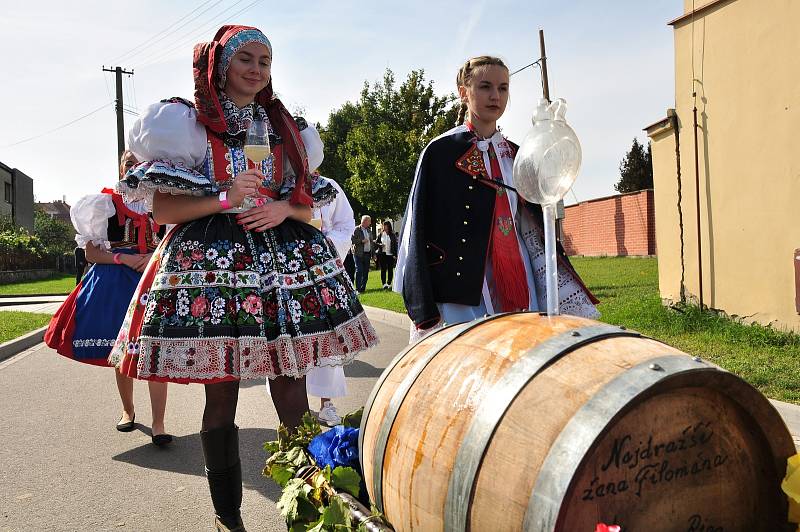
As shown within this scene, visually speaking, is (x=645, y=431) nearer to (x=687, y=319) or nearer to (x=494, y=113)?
(x=494, y=113)

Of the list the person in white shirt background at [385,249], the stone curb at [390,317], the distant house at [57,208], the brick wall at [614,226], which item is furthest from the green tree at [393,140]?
the distant house at [57,208]

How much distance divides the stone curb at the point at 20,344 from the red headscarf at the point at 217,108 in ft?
25.3

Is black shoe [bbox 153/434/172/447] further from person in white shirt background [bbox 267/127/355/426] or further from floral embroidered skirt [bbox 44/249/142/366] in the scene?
person in white shirt background [bbox 267/127/355/426]

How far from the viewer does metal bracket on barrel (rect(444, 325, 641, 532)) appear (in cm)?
145

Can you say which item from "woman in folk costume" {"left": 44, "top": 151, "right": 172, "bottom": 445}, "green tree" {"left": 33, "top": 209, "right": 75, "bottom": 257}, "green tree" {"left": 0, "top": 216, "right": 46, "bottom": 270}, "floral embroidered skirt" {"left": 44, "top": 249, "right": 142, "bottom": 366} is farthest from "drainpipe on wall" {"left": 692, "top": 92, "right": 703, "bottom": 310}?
"green tree" {"left": 33, "top": 209, "right": 75, "bottom": 257}

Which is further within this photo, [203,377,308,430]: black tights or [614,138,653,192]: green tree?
[614,138,653,192]: green tree

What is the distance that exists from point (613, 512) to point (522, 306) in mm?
1876

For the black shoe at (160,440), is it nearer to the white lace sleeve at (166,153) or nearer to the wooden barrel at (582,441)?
the white lace sleeve at (166,153)

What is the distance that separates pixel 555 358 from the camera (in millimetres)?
1504

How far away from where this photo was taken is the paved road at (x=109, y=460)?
11.1 ft

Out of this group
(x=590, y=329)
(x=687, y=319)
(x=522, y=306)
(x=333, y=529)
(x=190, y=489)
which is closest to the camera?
(x=590, y=329)

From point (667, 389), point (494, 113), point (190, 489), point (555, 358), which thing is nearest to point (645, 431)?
point (667, 389)

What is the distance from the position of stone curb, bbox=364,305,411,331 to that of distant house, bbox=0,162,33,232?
40.8m

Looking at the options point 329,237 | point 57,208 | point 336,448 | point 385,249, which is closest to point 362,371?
point 329,237
